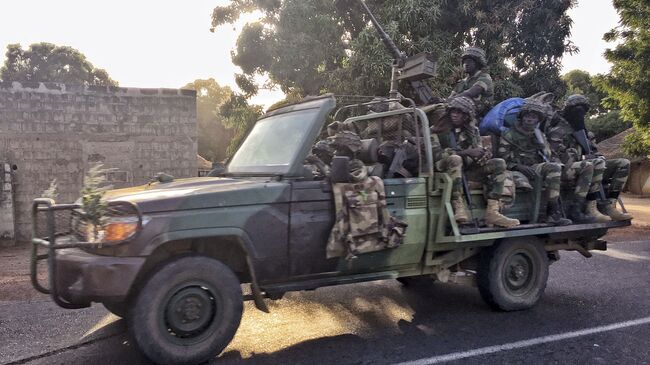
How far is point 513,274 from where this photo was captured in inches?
207

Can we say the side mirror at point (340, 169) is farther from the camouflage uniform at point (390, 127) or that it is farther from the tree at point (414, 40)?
the tree at point (414, 40)

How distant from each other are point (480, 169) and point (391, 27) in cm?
719

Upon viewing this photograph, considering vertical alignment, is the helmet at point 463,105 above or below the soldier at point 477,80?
below

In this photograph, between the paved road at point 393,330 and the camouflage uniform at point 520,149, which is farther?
the camouflage uniform at point 520,149

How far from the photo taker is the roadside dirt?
6160 mm

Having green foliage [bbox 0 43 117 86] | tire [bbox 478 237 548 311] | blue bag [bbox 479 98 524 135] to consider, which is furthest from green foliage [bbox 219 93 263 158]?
green foliage [bbox 0 43 117 86]

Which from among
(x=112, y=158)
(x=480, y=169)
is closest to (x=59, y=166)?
(x=112, y=158)

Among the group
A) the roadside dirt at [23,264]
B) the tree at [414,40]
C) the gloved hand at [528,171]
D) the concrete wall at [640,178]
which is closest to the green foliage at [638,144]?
the roadside dirt at [23,264]

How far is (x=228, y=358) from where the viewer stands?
388 centimetres

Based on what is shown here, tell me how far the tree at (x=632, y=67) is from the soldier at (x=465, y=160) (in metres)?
8.42

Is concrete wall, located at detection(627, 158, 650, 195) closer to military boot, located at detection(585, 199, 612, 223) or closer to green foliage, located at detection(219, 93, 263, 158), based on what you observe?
green foliage, located at detection(219, 93, 263, 158)

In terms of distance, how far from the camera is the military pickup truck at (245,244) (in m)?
3.51

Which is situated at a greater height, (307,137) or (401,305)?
(307,137)

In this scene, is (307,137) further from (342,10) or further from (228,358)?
(342,10)
